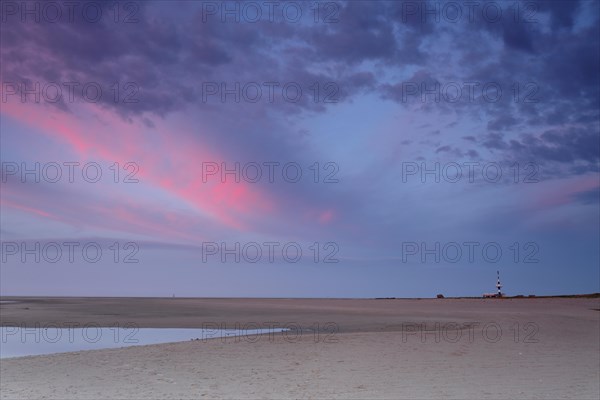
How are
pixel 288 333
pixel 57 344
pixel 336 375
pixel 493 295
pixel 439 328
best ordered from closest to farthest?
pixel 336 375 < pixel 57 344 < pixel 288 333 < pixel 439 328 < pixel 493 295

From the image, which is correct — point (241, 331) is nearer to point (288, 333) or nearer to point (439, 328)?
point (288, 333)

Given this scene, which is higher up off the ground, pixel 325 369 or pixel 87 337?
pixel 325 369

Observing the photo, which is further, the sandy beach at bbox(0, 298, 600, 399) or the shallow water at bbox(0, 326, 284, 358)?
the shallow water at bbox(0, 326, 284, 358)

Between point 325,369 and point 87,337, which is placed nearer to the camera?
point 325,369

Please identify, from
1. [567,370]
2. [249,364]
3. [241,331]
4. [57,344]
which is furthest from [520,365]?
[57,344]

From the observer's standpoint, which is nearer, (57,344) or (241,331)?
(57,344)

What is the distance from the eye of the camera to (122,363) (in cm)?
1828

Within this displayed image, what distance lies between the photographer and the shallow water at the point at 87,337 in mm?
22953

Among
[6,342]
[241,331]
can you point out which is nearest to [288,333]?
[241,331]

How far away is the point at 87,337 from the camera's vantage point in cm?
2695

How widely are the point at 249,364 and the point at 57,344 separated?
1055 cm

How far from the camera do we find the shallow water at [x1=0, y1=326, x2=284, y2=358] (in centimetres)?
2295

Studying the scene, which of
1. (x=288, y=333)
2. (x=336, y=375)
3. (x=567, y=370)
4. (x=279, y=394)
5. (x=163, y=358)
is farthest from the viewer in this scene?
(x=288, y=333)

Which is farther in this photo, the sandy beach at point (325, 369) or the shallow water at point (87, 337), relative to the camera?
the shallow water at point (87, 337)
